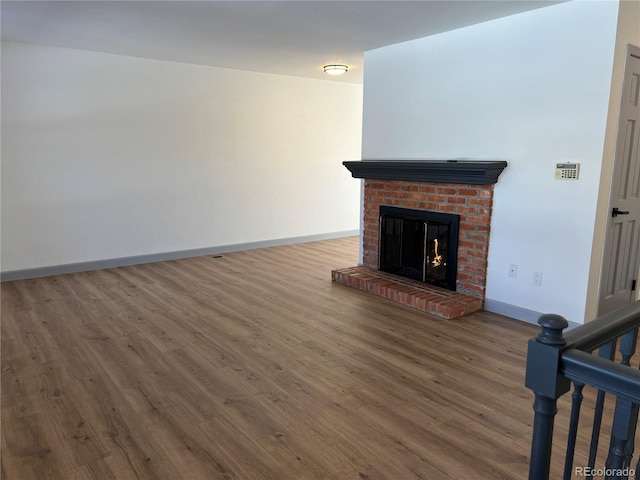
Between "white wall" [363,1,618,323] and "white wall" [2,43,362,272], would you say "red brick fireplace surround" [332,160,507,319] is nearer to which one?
"white wall" [363,1,618,323]

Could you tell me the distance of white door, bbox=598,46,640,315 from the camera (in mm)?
3486

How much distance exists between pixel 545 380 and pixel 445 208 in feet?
11.3

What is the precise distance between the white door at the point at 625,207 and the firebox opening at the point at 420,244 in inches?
48.4

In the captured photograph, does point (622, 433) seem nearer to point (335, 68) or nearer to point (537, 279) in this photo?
point (537, 279)

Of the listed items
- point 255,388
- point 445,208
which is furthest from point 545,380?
point 445,208

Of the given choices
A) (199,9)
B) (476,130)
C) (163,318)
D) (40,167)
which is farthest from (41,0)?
(476,130)

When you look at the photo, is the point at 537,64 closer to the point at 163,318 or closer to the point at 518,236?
the point at 518,236

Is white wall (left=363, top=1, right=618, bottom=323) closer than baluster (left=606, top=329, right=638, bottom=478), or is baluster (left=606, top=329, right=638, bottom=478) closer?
baluster (left=606, top=329, right=638, bottom=478)

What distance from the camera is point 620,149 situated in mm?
3512

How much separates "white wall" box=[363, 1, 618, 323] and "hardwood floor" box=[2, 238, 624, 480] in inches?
20.9

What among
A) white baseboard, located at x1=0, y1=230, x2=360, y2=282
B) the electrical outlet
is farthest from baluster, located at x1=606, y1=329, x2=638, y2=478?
white baseboard, located at x1=0, y1=230, x2=360, y2=282

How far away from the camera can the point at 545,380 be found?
1085 mm

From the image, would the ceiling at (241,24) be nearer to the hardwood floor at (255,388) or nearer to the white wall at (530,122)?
the white wall at (530,122)

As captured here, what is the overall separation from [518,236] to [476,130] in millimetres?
1020
